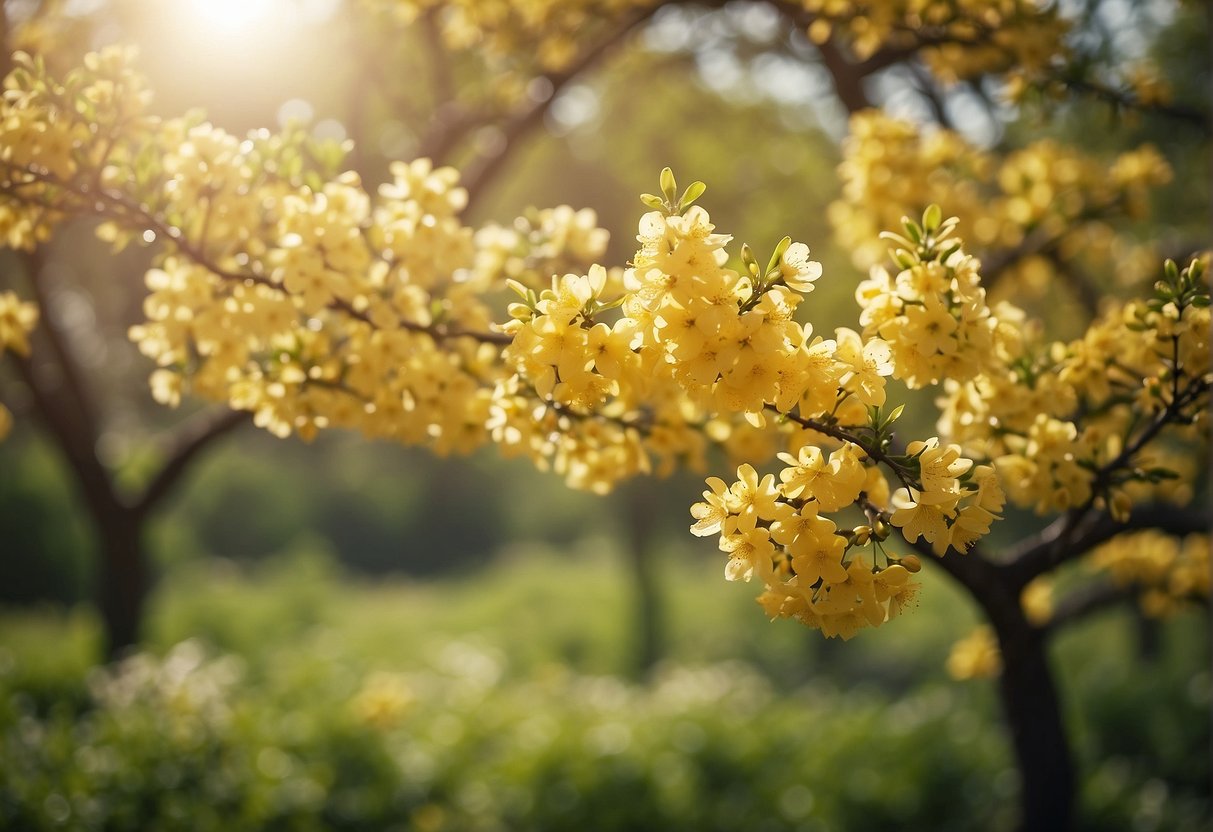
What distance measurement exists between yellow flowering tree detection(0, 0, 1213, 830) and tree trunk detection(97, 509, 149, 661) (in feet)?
10.6

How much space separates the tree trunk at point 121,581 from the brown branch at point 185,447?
0.21 metres

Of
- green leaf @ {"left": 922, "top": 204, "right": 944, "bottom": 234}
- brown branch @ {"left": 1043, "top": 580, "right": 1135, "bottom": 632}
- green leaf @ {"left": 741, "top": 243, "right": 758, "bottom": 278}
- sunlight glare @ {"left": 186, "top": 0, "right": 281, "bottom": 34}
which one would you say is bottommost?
green leaf @ {"left": 741, "top": 243, "right": 758, "bottom": 278}

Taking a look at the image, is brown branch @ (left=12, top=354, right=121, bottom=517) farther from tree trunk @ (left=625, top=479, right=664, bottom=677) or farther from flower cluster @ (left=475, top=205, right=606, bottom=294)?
tree trunk @ (left=625, top=479, right=664, bottom=677)

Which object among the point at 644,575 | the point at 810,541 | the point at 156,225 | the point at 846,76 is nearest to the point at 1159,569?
the point at 846,76

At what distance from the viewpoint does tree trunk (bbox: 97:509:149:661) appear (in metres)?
5.79

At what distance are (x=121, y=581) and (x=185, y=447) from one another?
1.40m

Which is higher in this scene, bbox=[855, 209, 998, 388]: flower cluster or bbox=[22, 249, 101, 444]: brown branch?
bbox=[22, 249, 101, 444]: brown branch

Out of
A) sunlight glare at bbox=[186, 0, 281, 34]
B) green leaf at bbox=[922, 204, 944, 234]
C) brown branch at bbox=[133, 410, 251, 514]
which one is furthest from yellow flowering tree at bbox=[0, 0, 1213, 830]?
sunlight glare at bbox=[186, 0, 281, 34]

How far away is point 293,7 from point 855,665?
847cm

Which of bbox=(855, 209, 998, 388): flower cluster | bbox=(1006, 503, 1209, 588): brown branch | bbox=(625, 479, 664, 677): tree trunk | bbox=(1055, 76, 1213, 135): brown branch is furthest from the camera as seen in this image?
bbox=(625, 479, 664, 677): tree trunk

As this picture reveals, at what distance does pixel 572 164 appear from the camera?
41.5 feet

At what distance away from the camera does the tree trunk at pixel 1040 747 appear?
343 centimetres

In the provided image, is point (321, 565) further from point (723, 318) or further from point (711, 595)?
point (723, 318)

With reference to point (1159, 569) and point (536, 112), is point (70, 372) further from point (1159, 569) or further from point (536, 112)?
point (1159, 569)
